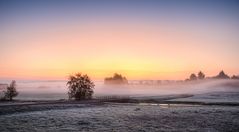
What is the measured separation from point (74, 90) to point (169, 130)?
194 ft

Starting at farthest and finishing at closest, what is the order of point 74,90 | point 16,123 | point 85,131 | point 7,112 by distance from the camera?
point 74,90 → point 7,112 → point 16,123 → point 85,131

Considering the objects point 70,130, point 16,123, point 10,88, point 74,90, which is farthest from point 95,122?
point 10,88

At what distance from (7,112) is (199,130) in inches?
1246

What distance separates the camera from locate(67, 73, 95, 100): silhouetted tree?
85.5m

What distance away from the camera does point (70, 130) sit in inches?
1174

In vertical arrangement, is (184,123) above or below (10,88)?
below

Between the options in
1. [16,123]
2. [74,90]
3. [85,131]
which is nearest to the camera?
[85,131]

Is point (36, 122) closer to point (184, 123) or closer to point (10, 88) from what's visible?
point (184, 123)

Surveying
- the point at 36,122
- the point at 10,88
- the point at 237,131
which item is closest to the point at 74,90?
the point at 10,88

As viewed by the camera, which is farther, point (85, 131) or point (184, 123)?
point (184, 123)

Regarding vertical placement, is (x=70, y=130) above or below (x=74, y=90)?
below

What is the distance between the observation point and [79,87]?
8581 cm

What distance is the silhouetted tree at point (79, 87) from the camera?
85519 mm

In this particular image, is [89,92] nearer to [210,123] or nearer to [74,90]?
[74,90]
